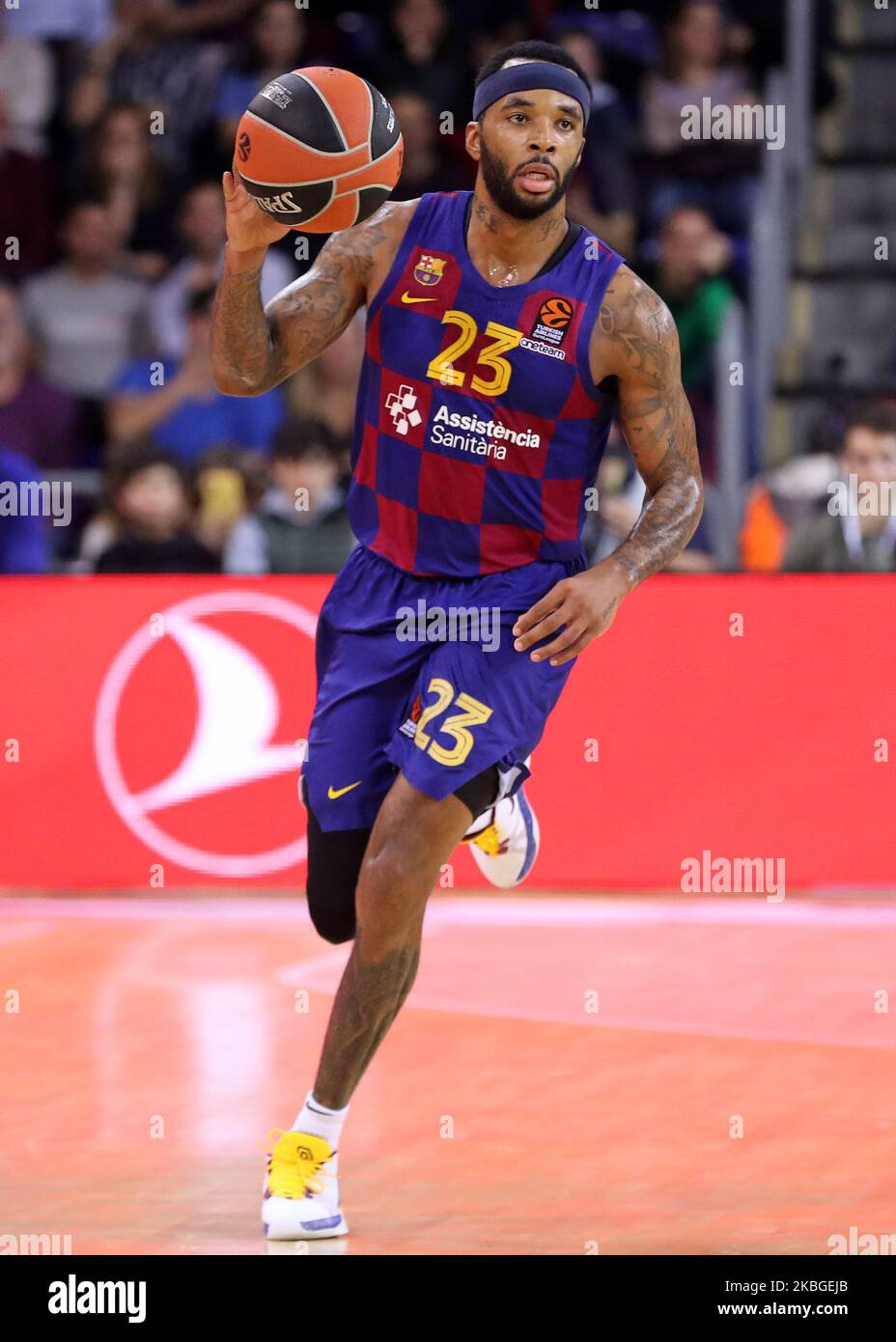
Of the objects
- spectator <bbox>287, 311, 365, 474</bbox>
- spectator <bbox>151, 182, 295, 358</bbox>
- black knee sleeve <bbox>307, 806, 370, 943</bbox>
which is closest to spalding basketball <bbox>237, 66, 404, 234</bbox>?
black knee sleeve <bbox>307, 806, 370, 943</bbox>

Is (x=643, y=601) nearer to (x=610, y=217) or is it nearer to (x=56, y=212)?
(x=610, y=217)

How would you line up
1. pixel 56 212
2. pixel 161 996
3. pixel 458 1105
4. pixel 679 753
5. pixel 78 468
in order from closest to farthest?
pixel 458 1105
pixel 161 996
pixel 679 753
pixel 78 468
pixel 56 212

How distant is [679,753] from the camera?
8.33 metres

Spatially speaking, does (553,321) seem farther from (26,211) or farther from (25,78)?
(25,78)

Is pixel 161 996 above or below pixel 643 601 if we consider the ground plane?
below

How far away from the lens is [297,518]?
9445mm

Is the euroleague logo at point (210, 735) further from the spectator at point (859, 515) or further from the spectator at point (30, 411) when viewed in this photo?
the spectator at point (30, 411)

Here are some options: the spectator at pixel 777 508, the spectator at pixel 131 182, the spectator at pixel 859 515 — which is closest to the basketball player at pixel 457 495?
the spectator at pixel 859 515

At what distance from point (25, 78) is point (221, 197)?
6.18ft

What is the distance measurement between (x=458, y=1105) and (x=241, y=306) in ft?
7.90

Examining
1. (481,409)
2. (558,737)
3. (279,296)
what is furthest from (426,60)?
(481,409)

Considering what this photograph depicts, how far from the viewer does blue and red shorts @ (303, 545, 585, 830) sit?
477 centimetres

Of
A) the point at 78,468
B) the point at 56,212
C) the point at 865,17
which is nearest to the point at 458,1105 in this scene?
the point at 78,468

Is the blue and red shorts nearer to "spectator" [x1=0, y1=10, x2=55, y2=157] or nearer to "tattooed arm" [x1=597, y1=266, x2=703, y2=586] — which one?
"tattooed arm" [x1=597, y1=266, x2=703, y2=586]
